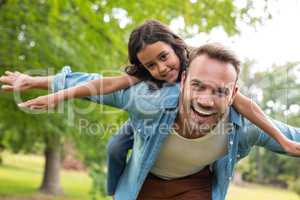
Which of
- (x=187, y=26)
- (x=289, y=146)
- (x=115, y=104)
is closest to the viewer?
(x=289, y=146)

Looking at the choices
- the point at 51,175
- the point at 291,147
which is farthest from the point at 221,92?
the point at 51,175

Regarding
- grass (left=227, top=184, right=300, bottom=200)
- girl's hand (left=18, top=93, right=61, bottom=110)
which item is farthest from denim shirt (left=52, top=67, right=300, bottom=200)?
grass (left=227, top=184, right=300, bottom=200)

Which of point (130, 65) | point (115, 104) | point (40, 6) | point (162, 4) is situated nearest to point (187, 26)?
point (162, 4)

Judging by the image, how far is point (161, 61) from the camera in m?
2.18

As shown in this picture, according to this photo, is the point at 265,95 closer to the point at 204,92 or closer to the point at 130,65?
the point at 130,65

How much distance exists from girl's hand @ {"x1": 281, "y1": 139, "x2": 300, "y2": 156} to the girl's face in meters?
0.52

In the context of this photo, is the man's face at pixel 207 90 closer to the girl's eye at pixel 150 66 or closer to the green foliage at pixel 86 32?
the girl's eye at pixel 150 66

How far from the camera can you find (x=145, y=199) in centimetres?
197

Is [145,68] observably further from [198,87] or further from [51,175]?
[51,175]

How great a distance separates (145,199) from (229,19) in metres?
2.75

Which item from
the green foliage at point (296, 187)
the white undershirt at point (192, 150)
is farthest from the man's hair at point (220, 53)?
the green foliage at point (296, 187)

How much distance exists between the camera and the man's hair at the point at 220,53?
1.70 m

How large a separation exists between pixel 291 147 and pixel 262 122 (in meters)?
0.13

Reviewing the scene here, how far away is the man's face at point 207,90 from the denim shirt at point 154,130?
0.08m
